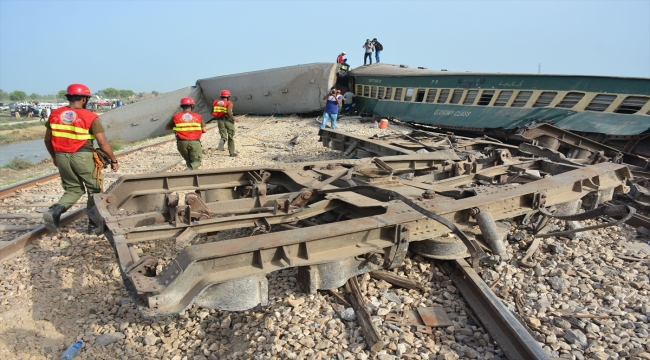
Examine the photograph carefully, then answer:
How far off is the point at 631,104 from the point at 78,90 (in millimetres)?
11609

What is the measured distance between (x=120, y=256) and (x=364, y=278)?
6.69ft

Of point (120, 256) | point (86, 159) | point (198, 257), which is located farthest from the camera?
point (86, 159)

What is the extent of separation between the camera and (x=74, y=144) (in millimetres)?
4367

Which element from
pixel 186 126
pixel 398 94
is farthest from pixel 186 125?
pixel 398 94

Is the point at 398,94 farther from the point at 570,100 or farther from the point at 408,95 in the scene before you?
the point at 570,100

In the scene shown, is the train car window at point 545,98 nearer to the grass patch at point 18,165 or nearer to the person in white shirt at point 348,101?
the person in white shirt at point 348,101

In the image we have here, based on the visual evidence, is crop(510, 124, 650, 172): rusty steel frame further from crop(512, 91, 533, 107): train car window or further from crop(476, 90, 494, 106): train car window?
crop(476, 90, 494, 106): train car window

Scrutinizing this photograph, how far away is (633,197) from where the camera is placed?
18.7 feet

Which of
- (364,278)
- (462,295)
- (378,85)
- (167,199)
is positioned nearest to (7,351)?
(167,199)

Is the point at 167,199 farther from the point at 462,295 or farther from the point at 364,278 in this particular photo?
the point at 462,295

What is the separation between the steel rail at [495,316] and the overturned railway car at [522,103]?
8118 millimetres

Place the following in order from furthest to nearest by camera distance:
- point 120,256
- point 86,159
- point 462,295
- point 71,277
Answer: point 86,159 → point 71,277 → point 462,295 → point 120,256

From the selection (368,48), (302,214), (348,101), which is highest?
(368,48)

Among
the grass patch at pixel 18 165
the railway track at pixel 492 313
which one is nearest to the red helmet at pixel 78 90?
the railway track at pixel 492 313
